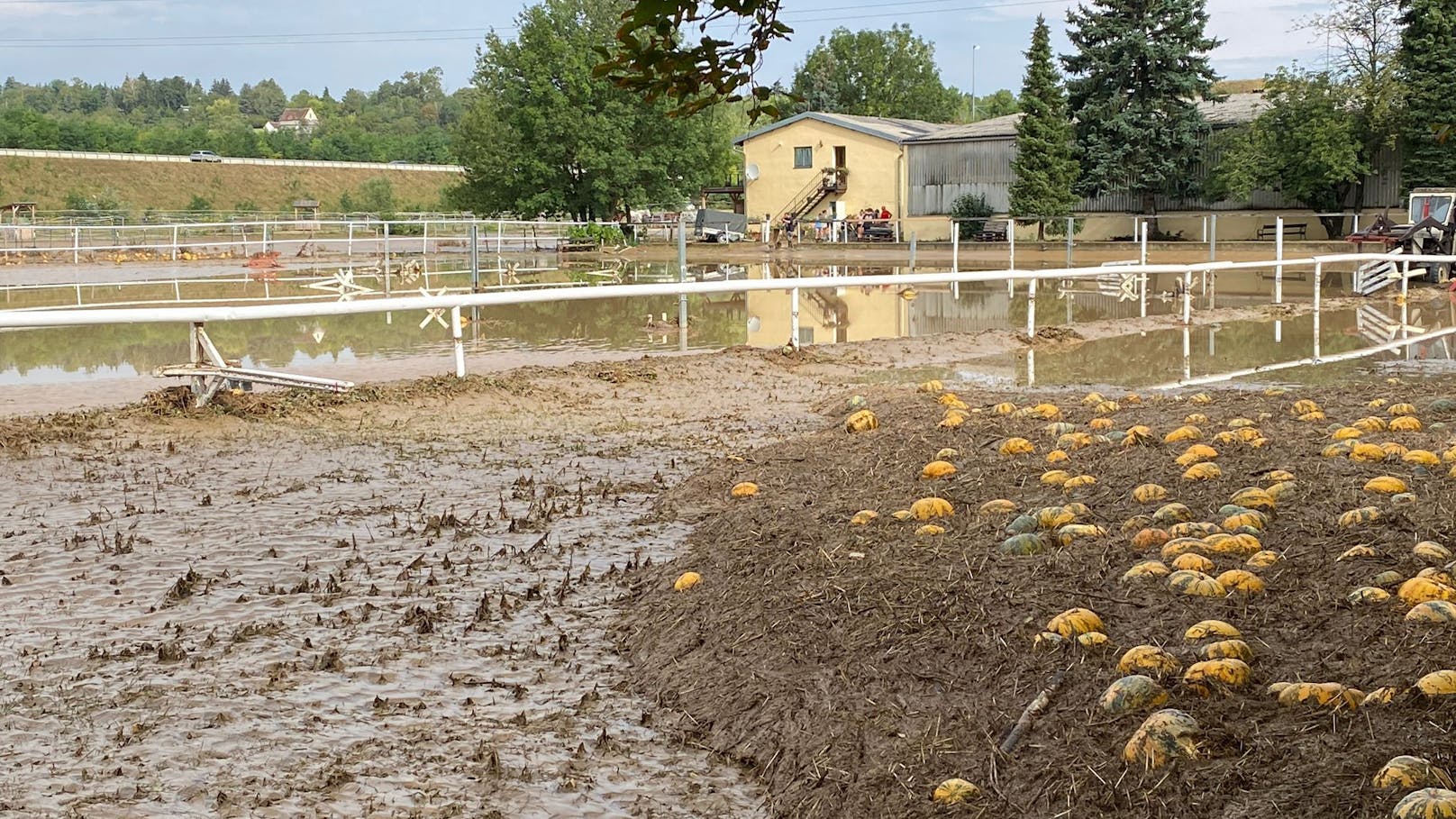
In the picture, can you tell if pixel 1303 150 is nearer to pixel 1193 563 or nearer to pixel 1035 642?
pixel 1193 563

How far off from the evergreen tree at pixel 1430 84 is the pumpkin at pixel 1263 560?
39.8 meters

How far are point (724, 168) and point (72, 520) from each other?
57.4 meters

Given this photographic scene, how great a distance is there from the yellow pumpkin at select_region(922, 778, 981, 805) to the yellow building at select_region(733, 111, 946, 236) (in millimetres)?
54597

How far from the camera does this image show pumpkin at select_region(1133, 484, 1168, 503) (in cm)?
603

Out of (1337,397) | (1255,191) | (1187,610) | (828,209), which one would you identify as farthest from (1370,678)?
(828,209)

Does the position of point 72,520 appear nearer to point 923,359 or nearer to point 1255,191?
point 923,359

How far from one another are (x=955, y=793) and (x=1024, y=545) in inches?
76.5

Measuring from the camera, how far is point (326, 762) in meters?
4.41

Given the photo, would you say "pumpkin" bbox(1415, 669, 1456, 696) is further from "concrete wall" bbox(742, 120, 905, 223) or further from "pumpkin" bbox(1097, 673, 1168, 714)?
"concrete wall" bbox(742, 120, 905, 223)

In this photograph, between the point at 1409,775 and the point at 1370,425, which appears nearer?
the point at 1409,775

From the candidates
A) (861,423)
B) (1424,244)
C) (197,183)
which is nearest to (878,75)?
(197,183)

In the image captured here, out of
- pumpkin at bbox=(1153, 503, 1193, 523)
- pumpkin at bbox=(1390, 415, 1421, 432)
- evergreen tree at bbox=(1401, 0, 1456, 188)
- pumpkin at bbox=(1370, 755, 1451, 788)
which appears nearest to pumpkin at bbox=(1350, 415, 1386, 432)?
pumpkin at bbox=(1390, 415, 1421, 432)

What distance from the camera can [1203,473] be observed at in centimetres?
631

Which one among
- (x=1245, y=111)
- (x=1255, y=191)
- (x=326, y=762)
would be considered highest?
(x=1245, y=111)
